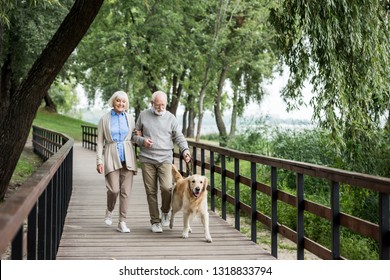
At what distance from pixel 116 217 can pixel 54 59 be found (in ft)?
8.73

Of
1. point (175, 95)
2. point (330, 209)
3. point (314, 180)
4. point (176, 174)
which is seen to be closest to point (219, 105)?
point (175, 95)

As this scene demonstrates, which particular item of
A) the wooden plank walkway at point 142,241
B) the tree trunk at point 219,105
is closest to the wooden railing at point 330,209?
the wooden plank walkway at point 142,241

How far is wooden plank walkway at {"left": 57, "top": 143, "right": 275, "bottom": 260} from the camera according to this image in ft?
22.1

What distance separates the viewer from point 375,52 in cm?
981

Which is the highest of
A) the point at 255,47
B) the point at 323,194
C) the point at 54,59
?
the point at 255,47

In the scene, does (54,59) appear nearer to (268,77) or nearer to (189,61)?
(189,61)

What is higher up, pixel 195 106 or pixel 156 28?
pixel 156 28

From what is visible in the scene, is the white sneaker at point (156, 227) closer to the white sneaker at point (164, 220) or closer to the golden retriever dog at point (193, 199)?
the white sneaker at point (164, 220)

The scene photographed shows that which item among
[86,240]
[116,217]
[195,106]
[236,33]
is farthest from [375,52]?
[195,106]

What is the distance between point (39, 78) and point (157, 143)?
126 inches

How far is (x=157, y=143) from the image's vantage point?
25.7 ft

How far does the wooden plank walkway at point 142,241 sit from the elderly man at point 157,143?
61 centimetres
